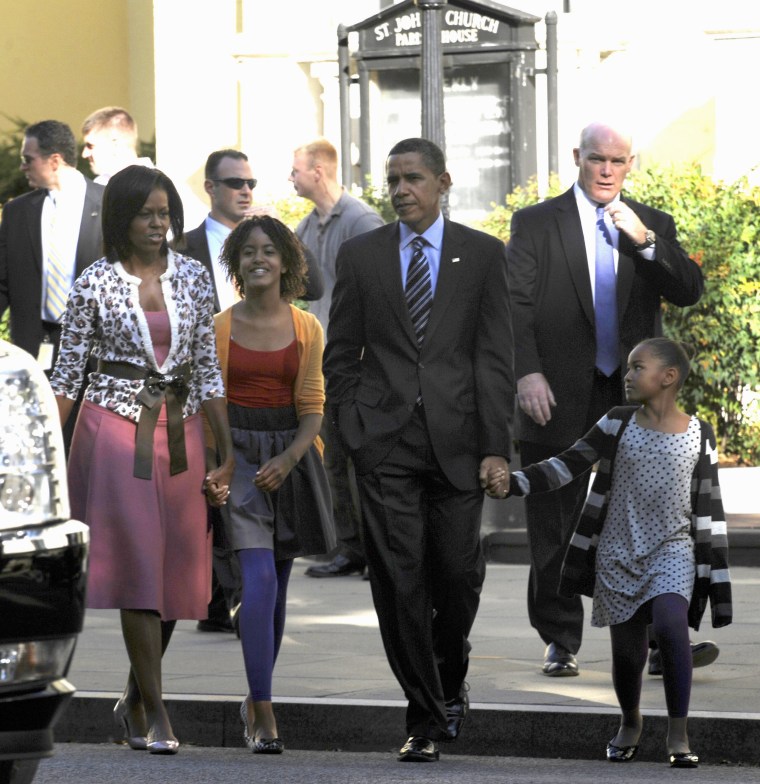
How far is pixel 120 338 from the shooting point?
21.1ft

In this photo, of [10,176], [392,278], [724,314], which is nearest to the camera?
[392,278]

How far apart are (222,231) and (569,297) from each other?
184cm

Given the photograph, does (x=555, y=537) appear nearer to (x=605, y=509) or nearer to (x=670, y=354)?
(x=605, y=509)

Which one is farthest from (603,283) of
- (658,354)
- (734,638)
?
(734,638)

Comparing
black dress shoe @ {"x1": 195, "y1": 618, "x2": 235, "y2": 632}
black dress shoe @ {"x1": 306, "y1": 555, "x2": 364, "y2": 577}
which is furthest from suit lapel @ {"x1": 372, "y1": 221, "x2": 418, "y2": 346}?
black dress shoe @ {"x1": 306, "y1": 555, "x2": 364, "y2": 577}

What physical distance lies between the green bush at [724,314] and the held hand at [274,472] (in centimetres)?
721

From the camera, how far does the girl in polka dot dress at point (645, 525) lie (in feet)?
20.5

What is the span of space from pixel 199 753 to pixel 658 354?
1963 millimetres

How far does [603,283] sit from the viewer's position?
294 inches

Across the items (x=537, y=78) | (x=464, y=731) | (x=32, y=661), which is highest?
(x=537, y=78)

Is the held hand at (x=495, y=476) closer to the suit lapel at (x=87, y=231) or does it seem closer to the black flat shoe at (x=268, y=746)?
the black flat shoe at (x=268, y=746)

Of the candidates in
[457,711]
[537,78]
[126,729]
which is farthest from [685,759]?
[537,78]

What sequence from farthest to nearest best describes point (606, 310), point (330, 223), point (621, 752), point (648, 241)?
point (330, 223) → point (606, 310) → point (648, 241) → point (621, 752)

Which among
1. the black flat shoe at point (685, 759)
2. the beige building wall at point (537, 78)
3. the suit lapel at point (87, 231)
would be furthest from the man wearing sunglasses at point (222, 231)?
the beige building wall at point (537, 78)
